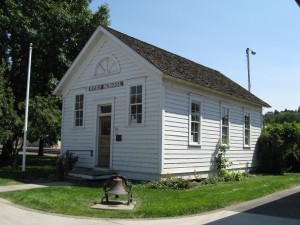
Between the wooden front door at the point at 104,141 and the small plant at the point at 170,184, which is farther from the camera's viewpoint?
the wooden front door at the point at 104,141

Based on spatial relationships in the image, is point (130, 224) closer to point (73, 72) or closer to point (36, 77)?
point (73, 72)

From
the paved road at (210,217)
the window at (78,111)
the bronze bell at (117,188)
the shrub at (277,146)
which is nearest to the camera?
the paved road at (210,217)

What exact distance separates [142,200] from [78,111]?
8578 millimetres

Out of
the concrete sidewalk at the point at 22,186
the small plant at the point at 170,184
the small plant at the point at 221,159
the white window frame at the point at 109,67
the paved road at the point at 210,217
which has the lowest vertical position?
the paved road at the point at 210,217

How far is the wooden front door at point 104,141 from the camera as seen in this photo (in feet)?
55.4

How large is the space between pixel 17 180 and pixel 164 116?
6.75 m

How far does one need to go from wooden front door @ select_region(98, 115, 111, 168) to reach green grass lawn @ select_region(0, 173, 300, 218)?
352 cm

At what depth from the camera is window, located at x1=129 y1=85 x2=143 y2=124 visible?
15.6m

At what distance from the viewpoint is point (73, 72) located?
18.8 m

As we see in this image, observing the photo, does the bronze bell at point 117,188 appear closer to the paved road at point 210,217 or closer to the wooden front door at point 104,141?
the paved road at point 210,217

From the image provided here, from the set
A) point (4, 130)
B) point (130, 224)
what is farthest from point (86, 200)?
point (4, 130)

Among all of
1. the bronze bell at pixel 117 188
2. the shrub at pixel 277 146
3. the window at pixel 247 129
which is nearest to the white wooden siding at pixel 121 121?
the bronze bell at pixel 117 188

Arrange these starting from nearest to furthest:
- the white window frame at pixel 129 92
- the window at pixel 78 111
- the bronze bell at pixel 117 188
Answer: the bronze bell at pixel 117 188 < the white window frame at pixel 129 92 < the window at pixel 78 111

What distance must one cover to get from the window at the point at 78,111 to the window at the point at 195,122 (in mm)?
5532
